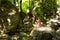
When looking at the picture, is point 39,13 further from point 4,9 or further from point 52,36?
point 52,36

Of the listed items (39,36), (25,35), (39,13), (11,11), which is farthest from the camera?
(39,13)

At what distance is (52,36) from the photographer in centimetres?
1069

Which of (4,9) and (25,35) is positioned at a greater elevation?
(4,9)

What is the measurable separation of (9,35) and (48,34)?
3.04m

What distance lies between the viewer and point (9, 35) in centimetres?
1184

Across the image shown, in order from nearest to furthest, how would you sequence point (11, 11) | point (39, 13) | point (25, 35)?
point (25, 35)
point (11, 11)
point (39, 13)

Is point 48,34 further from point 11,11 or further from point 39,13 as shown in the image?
point 39,13

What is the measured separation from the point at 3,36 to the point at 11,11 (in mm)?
2541

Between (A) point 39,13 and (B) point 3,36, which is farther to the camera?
(A) point 39,13

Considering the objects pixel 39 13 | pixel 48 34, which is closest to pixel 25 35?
pixel 48 34

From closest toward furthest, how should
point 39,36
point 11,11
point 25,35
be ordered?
point 39,36, point 25,35, point 11,11

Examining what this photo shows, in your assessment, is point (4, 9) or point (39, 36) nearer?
point (39, 36)

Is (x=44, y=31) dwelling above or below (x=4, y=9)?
below

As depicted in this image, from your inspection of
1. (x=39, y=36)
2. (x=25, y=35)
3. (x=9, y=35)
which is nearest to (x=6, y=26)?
(x=9, y=35)
